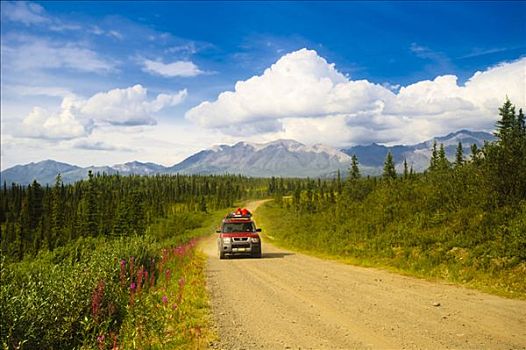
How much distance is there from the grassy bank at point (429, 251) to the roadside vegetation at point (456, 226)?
0.02m

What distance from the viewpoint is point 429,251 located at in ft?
54.3

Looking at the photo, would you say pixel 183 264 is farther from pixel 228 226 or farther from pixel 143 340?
pixel 143 340

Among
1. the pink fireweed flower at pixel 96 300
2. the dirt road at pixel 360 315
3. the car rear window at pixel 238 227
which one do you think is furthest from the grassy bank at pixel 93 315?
the car rear window at pixel 238 227

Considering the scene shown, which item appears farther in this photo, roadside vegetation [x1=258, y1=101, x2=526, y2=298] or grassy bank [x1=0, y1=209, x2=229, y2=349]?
roadside vegetation [x1=258, y1=101, x2=526, y2=298]

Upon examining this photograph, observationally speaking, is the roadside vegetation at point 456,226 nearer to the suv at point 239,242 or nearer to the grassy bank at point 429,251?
the grassy bank at point 429,251

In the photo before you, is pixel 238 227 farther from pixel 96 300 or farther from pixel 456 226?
pixel 96 300

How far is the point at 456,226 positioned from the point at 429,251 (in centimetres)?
160

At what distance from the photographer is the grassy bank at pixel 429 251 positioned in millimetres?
12656

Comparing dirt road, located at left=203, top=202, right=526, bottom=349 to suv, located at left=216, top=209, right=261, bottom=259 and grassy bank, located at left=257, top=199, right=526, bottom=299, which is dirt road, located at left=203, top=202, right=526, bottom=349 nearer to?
grassy bank, located at left=257, top=199, right=526, bottom=299

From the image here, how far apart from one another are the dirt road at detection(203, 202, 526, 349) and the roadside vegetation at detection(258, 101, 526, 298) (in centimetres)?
169

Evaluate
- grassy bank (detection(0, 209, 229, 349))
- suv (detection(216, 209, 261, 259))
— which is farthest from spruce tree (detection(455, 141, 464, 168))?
grassy bank (detection(0, 209, 229, 349))

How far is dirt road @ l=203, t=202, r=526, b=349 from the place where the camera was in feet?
24.2

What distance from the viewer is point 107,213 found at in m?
93.3

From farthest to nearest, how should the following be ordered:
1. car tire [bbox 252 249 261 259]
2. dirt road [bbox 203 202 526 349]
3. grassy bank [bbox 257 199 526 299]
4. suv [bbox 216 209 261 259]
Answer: car tire [bbox 252 249 261 259]
suv [bbox 216 209 261 259]
grassy bank [bbox 257 199 526 299]
dirt road [bbox 203 202 526 349]
